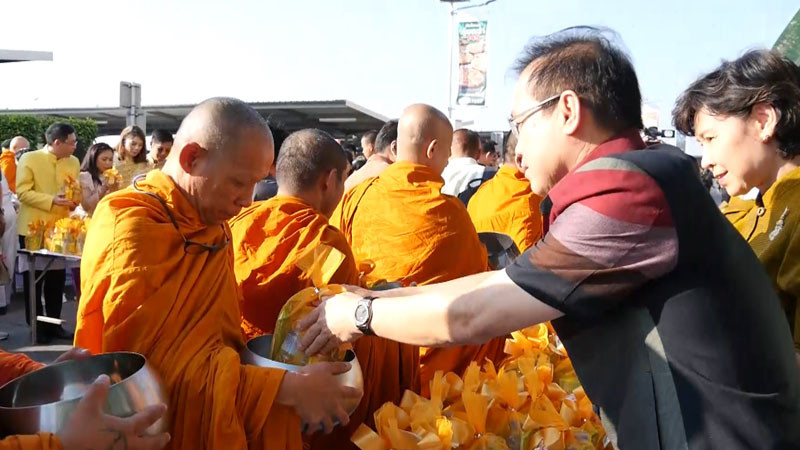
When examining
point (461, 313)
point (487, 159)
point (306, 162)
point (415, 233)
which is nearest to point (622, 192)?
Answer: point (461, 313)

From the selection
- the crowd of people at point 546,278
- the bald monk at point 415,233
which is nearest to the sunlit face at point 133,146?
the bald monk at point 415,233

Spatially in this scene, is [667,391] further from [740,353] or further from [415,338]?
[415,338]

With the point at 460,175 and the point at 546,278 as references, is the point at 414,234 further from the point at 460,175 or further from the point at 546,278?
the point at 460,175

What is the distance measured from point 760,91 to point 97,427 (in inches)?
83.6

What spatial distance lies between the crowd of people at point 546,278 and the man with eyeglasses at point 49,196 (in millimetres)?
4442

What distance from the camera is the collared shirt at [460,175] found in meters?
7.50

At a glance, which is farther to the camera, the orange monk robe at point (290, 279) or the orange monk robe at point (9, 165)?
the orange monk robe at point (9, 165)

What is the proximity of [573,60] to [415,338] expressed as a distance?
77cm

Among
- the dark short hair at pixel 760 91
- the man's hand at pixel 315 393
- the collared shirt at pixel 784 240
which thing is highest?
the dark short hair at pixel 760 91

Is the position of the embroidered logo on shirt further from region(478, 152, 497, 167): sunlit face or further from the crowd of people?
region(478, 152, 497, 167): sunlit face

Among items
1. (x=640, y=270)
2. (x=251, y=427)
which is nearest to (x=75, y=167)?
(x=251, y=427)

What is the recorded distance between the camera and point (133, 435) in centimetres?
162

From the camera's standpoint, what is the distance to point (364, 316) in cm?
181

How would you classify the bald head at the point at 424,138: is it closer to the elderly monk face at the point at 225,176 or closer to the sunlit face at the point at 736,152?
the elderly monk face at the point at 225,176
